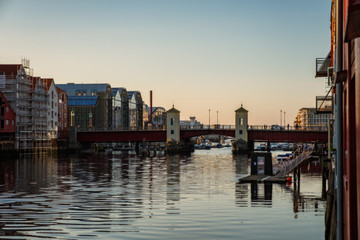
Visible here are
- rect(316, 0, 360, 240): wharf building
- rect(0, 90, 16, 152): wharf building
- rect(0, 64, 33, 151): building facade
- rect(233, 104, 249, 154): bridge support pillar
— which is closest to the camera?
rect(316, 0, 360, 240): wharf building

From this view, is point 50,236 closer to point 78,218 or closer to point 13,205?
point 78,218

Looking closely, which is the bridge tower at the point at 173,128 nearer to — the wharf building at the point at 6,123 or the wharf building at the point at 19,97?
the wharf building at the point at 19,97

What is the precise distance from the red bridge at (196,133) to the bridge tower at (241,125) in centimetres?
160

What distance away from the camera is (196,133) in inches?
6304

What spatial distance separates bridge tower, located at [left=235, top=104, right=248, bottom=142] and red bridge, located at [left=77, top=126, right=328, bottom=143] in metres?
1.60

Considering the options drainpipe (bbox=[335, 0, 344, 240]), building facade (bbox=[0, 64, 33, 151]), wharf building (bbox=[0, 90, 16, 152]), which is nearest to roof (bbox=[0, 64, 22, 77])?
building facade (bbox=[0, 64, 33, 151])

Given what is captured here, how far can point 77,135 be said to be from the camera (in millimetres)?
162250

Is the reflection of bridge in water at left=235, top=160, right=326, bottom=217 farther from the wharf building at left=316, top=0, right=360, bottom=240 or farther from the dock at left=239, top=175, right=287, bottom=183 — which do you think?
the wharf building at left=316, top=0, right=360, bottom=240

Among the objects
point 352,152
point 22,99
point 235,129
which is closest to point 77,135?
point 22,99

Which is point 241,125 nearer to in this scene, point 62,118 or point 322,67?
point 62,118

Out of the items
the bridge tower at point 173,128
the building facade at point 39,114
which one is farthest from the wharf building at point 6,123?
the bridge tower at point 173,128

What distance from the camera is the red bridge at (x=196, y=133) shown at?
143 metres

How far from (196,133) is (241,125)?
1398 cm

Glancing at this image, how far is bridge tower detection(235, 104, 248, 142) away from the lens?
15412 centimetres
